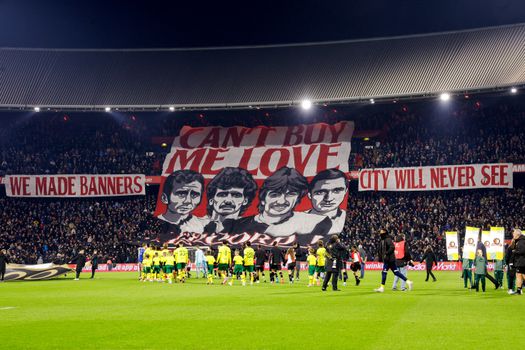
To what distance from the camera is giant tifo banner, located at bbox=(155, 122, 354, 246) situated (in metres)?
60.1

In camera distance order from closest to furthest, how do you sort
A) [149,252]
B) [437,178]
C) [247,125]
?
[149,252], [437,178], [247,125]

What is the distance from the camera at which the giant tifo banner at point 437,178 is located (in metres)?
56.8

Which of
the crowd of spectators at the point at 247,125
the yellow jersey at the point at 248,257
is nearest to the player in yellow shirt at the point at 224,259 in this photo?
the yellow jersey at the point at 248,257

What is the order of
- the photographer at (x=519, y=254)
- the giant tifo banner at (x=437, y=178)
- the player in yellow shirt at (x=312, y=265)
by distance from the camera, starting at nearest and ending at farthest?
the photographer at (x=519, y=254)
the player in yellow shirt at (x=312, y=265)
the giant tifo banner at (x=437, y=178)

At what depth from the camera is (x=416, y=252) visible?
53094 millimetres

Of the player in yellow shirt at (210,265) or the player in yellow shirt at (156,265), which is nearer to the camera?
the player in yellow shirt at (210,265)

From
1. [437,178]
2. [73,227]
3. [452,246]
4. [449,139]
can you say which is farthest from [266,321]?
[73,227]

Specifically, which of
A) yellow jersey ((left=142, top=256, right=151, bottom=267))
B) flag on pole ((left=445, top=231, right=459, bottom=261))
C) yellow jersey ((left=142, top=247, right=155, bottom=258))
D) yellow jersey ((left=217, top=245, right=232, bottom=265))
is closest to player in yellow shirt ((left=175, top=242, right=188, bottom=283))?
yellow jersey ((left=142, top=247, right=155, bottom=258))

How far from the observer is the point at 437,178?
5925cm

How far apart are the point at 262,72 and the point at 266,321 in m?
51.1

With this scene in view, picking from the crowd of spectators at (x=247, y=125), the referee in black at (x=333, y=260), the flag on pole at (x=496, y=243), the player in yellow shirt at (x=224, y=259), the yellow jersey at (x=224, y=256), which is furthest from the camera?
the crowd of spectators at (x=247, y=125)

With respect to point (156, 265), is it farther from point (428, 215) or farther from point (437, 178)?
point (437, 178)

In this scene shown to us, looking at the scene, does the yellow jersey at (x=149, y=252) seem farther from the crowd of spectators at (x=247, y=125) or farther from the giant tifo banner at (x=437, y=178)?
the giant tifo banner at (x=437, y=178)

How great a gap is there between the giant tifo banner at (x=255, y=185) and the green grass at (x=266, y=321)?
32.8 m
